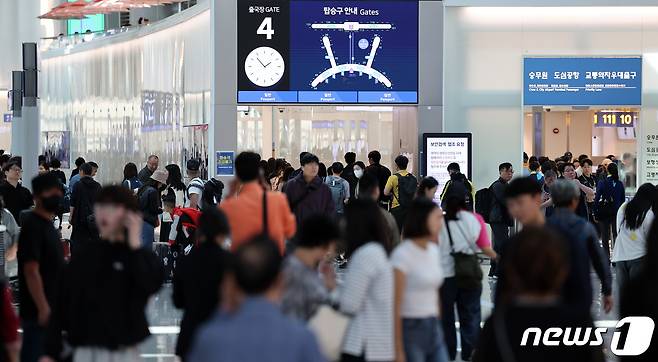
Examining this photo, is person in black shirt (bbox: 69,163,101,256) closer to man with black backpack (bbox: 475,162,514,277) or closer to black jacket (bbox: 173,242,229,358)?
man with black backpack (bbox: 475,162,514,277)

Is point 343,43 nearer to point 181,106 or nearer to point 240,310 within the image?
point 181,106

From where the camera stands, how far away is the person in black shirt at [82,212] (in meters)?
14.6

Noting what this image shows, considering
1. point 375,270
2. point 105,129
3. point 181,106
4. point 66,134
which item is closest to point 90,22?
point 66,134

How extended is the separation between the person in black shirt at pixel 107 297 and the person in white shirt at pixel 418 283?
4.36ft

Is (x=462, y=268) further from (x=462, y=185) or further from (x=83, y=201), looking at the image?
(x=462, y=185)

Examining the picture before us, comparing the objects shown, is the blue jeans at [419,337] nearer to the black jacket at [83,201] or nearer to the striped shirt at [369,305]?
the striped shirt at [369,305]

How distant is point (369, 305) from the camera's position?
6.27m

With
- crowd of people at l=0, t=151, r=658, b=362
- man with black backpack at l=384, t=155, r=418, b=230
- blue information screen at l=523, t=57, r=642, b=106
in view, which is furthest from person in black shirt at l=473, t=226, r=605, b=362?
blue information screen at l=523, t=57, r=642, b=106

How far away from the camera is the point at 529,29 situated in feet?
67.5

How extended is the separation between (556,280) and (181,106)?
20016 mm

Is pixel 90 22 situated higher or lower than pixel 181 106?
higher

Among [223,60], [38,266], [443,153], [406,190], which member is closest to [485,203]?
[406,190]

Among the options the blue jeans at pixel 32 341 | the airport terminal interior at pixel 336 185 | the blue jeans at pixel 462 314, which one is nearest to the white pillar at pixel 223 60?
the airport terminal interior at pixel 336 185

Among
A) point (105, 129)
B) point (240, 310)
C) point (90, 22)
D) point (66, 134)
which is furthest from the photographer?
point (90, 22)
